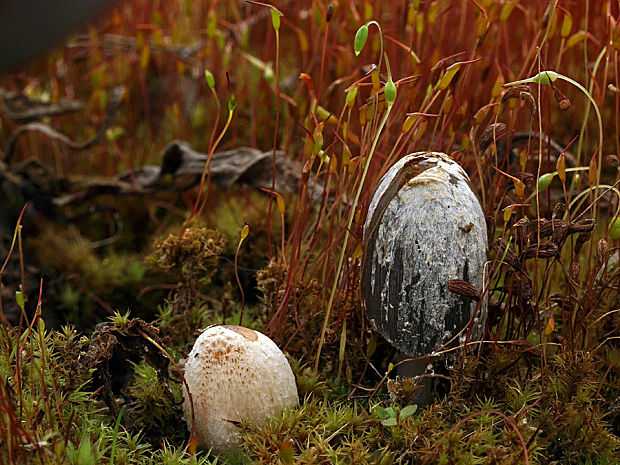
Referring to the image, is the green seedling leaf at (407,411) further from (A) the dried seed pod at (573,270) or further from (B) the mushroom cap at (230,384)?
(A) the dried seed pod at (573,270)

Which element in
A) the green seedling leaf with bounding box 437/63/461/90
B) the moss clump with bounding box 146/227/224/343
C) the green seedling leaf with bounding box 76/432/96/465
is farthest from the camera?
the moss clump with bounding box 146/227/224/343

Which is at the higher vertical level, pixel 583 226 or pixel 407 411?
pixel 583 226

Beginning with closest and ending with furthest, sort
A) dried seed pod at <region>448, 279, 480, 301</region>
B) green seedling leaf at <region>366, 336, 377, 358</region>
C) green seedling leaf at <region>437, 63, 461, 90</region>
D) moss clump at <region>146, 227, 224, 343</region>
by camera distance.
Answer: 1. dried seed pod at <region>448, 279, 480, 301</region>
2. green seedling leaf at <region>437, 63, 461, 90</region>
3. green seedling leaf at <region>366, 336, 377, 358</region>
4. moss clump at <region>146, 227, 224, 343</region>

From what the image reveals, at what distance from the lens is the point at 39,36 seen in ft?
3.66

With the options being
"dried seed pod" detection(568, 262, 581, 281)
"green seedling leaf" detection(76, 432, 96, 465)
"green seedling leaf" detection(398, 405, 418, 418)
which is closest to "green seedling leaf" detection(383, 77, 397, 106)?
"dried seed pod" detection(568, 262, 581, 281)

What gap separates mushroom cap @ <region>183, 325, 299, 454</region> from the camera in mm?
1518

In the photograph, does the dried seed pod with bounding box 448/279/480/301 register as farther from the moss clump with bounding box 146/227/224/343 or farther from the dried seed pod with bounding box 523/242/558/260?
the moss clump with bounding box 146/227/224/343

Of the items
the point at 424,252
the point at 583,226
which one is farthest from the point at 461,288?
the point at 583,226

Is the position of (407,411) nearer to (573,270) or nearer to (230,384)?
(230,384)

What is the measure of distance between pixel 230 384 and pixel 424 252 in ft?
1.94

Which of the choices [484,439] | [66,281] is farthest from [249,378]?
[66,281]

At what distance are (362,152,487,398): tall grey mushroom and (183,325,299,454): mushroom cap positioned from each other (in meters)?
0.33

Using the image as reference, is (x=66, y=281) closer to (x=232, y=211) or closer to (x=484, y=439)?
(x=232, y=211)

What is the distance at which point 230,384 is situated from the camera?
1.51 meters
